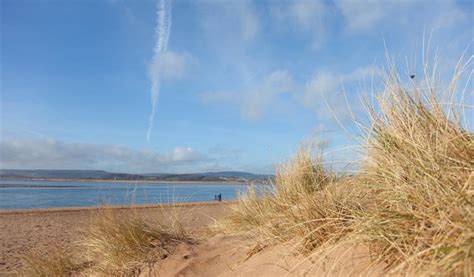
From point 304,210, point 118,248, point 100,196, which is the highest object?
point 304,210

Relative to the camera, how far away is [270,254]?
3.10 meters

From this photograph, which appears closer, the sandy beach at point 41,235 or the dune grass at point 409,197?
the dune grass at point 409,197

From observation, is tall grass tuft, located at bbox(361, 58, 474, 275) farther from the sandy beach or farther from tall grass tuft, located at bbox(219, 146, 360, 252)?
the sandy beach

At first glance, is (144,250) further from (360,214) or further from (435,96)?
(435,96)

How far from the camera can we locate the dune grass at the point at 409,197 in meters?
1.70

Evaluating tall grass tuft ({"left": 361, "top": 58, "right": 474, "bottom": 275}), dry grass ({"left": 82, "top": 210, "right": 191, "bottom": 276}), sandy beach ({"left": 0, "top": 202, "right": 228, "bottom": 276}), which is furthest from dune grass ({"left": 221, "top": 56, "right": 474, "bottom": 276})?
sandy beach ({"left": 0, "top": 202, "right": 228, "bottom": 276})

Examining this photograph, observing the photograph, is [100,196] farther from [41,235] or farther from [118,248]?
[118,248]

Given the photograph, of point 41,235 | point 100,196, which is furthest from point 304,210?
point 41,235

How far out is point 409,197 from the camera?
6.77 ft

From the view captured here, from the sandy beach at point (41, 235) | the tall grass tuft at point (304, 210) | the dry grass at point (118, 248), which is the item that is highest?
the tall grass tuft at point (304, 210)

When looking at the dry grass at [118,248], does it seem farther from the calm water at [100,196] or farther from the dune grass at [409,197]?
the dune grass at [409,197]

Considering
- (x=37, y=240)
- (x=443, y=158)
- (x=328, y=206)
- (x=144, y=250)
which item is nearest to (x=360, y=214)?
(x=328, y=206)

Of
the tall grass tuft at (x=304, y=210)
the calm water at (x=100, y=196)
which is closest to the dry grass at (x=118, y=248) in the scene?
the calm water at (x=100, y=196)

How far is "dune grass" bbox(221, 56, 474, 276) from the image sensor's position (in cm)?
170
